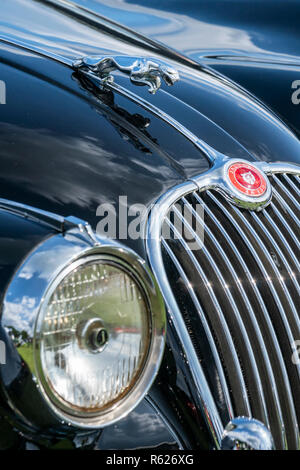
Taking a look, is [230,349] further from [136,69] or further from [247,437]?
[136,69]

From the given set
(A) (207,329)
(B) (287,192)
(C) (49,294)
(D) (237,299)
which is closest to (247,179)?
(B) (287,192)

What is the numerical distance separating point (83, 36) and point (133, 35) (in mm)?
303

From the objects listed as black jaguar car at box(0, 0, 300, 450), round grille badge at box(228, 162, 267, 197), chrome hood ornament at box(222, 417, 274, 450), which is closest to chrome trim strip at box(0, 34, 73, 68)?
black jaguar car at box(0, 0, 300, 450)

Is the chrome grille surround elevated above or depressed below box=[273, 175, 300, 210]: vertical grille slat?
below

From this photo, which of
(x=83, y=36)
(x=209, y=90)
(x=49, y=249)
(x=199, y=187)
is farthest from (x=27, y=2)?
(x=49, y=249)

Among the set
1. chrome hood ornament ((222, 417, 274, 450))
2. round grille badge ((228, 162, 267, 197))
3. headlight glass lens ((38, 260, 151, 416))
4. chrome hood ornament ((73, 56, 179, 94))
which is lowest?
chrome hood ornament ((222, 417, 274, 450))

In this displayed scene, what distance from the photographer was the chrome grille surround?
1633 millimetres

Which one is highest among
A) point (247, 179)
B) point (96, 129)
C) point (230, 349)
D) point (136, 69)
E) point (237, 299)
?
point (136, 69)

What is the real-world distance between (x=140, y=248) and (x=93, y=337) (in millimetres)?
403

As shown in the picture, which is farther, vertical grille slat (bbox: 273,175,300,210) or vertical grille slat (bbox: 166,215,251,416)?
vertical grille slat (bbox: 273,175,300,210)

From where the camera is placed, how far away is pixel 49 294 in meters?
1.26

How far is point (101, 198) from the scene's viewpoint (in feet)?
5.63

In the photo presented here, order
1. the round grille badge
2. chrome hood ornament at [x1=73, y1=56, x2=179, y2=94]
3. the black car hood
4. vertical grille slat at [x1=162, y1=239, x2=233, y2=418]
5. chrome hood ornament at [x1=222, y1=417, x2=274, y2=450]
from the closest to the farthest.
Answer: chrome hood ornament at [x1=222, y1=417, x2=274, y2=450] < vertical grille slat at [x1=162, y1=239, x2=233, y2=418] < the black car hood < the round grille badge < chrome hood ornament at [x1=73, y1=56, x2=179, y2=94]

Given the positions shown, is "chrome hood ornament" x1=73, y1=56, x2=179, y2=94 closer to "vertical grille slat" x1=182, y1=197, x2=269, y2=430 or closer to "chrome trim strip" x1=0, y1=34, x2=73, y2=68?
"chrome trim strip" x1=0, y1=34, x2=73, y2=68
